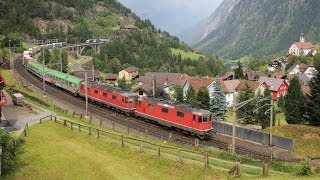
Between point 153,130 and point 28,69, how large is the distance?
195 feet

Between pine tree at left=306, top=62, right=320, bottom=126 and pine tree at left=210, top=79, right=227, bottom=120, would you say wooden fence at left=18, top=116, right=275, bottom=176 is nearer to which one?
pine tree at left=306, top=62, right=320, bottom=126

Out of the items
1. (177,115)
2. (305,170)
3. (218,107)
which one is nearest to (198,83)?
(218,107)

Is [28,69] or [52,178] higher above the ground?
[28,69]

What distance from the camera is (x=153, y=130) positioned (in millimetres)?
58500

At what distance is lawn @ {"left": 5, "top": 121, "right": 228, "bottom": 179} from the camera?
3425 cm

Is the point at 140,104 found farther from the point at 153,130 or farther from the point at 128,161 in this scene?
the point at 128,161

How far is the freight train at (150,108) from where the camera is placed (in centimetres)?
5469

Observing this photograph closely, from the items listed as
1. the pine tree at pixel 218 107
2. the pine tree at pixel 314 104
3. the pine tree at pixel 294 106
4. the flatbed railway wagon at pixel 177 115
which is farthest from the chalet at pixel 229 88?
the flatbed railway wagon at pixel 177 115

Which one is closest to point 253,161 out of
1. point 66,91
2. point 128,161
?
point 128,161

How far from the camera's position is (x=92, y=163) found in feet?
120

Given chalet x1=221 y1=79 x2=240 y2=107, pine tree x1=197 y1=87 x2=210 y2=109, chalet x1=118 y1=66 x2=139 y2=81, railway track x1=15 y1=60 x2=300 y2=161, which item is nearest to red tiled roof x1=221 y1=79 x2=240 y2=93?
chalet x1=221 y1=79 x2=240 y2=107

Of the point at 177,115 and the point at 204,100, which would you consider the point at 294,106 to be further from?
the point at 177,115

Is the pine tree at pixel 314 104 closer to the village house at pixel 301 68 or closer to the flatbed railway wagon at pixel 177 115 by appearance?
the flatbed railway wagon at pixel 177 115

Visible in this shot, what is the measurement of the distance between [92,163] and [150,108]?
26.0 metres
